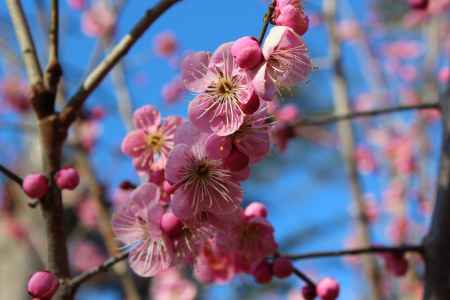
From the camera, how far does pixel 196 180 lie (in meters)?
0.74

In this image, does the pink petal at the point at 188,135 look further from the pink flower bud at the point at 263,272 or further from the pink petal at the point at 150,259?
the pink flower bud at the point at 263,272

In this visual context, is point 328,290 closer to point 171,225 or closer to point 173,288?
point 171,225

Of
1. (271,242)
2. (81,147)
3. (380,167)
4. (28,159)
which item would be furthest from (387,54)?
(271,242)

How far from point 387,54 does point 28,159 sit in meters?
3.79

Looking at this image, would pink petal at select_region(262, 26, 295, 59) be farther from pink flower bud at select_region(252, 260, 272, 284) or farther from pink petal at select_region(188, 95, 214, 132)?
pink flower bud at select_region(252, 260, 272, 284)

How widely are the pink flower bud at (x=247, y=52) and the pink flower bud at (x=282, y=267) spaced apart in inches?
15.8

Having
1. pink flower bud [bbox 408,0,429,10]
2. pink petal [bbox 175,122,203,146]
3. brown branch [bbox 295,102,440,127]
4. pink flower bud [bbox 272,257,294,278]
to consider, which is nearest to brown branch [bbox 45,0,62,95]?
pink petal [bbox 175,122,203,146]

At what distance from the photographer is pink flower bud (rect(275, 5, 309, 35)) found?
67 cm

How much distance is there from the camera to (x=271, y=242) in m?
0.91

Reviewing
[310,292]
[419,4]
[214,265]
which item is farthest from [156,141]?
[419,4]

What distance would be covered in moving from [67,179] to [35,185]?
5cm

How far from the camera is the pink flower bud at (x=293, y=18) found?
2.19 feet

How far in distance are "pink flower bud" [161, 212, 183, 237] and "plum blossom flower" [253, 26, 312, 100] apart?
0.83ft

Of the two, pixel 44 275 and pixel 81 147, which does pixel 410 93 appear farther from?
pixel 44 275
